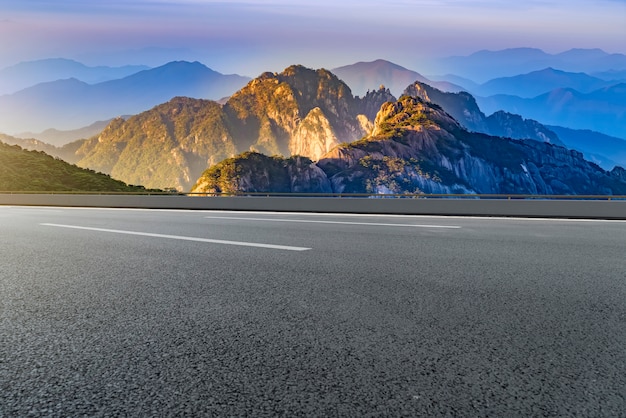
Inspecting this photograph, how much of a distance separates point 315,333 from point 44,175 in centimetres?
15368

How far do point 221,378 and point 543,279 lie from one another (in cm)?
482

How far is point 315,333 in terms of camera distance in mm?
4594

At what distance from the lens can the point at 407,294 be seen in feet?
20.1

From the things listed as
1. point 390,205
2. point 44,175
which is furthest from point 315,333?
point 44,175

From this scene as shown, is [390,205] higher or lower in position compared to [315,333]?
higher

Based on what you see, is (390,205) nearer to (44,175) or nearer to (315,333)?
(315,333)

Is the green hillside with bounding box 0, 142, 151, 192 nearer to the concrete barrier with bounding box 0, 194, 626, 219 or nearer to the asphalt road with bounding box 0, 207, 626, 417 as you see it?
the concrete barrier with bounding box 0, 194, 626, 219

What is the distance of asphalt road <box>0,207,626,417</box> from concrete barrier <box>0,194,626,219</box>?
9100 millimetres

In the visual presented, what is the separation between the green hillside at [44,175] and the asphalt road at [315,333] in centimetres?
12763

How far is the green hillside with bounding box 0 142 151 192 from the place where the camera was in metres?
129

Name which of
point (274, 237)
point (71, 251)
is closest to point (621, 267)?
point (274, 237)

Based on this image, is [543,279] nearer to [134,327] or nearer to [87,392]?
[134,327]

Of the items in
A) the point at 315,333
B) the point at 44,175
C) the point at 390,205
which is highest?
the point at 44,175

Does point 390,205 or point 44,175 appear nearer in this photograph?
point 390,205
